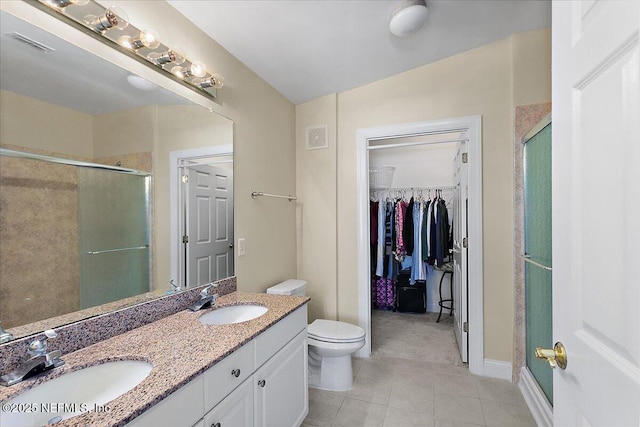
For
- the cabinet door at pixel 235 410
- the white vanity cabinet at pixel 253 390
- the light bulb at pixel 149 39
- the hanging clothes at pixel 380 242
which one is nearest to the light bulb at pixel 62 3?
the light bulb at pixel 149 39

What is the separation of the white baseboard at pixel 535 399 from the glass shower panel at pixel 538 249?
4 cm

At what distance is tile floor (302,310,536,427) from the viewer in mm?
1806

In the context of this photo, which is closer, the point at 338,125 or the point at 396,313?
the point at 338,125

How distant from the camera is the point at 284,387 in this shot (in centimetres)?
148

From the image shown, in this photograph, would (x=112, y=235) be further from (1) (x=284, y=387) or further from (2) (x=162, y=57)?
(1) (x=284, y=387)

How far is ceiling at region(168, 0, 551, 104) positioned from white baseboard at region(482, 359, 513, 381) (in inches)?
95.9

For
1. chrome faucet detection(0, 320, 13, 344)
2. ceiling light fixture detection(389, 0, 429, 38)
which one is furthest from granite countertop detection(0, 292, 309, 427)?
ceiling light fixture detection(389, 0, 429, 38)

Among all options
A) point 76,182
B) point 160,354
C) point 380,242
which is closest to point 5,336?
point 160,354

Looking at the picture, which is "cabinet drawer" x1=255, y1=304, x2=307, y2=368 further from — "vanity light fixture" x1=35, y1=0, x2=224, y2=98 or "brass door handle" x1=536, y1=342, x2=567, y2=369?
"vanity light fixture" x1=35, y1=0, x2=224, y2=98

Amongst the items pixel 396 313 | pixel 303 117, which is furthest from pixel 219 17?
pixel 396 313

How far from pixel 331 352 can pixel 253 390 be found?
929mm

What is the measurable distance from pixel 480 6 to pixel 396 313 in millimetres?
3250

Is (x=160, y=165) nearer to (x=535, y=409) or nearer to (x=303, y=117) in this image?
(x=303, y=117)

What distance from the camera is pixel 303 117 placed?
2789 millimetres
